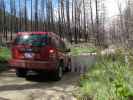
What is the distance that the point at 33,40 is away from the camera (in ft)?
33.9

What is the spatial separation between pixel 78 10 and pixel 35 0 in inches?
380

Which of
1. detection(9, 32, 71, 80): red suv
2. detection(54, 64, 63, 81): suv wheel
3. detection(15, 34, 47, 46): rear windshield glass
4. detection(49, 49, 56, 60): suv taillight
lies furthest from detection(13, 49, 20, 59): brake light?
detection(54, 64, 63, 81): suv wheel

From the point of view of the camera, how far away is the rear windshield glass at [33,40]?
10258 mm

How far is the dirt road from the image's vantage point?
7578 mm

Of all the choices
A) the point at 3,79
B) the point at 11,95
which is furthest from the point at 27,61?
the point at 11,95

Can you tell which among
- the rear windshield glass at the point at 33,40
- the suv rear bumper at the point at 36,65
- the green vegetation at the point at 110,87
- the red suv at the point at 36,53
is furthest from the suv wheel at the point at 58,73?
the green vegetation at the point at 110,87

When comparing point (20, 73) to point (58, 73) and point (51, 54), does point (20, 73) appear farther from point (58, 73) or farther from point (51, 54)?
point (51, 54)

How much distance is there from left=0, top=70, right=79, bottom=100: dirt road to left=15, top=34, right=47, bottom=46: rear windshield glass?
1423 mm

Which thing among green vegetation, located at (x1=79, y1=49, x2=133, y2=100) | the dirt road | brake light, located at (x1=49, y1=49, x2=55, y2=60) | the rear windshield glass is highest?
the rear windshield glass

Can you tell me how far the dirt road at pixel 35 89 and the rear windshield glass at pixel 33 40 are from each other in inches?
56.0

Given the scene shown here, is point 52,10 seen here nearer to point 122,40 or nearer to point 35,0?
point 35,0

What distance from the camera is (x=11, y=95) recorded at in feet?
25.2

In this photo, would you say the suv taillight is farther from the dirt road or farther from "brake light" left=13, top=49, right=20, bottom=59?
"brake light" left=13, top=49, right=20, bottom=59

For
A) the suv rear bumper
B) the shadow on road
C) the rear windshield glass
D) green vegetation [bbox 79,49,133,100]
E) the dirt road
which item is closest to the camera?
green vegetation [bbox 79,49,133,100]
